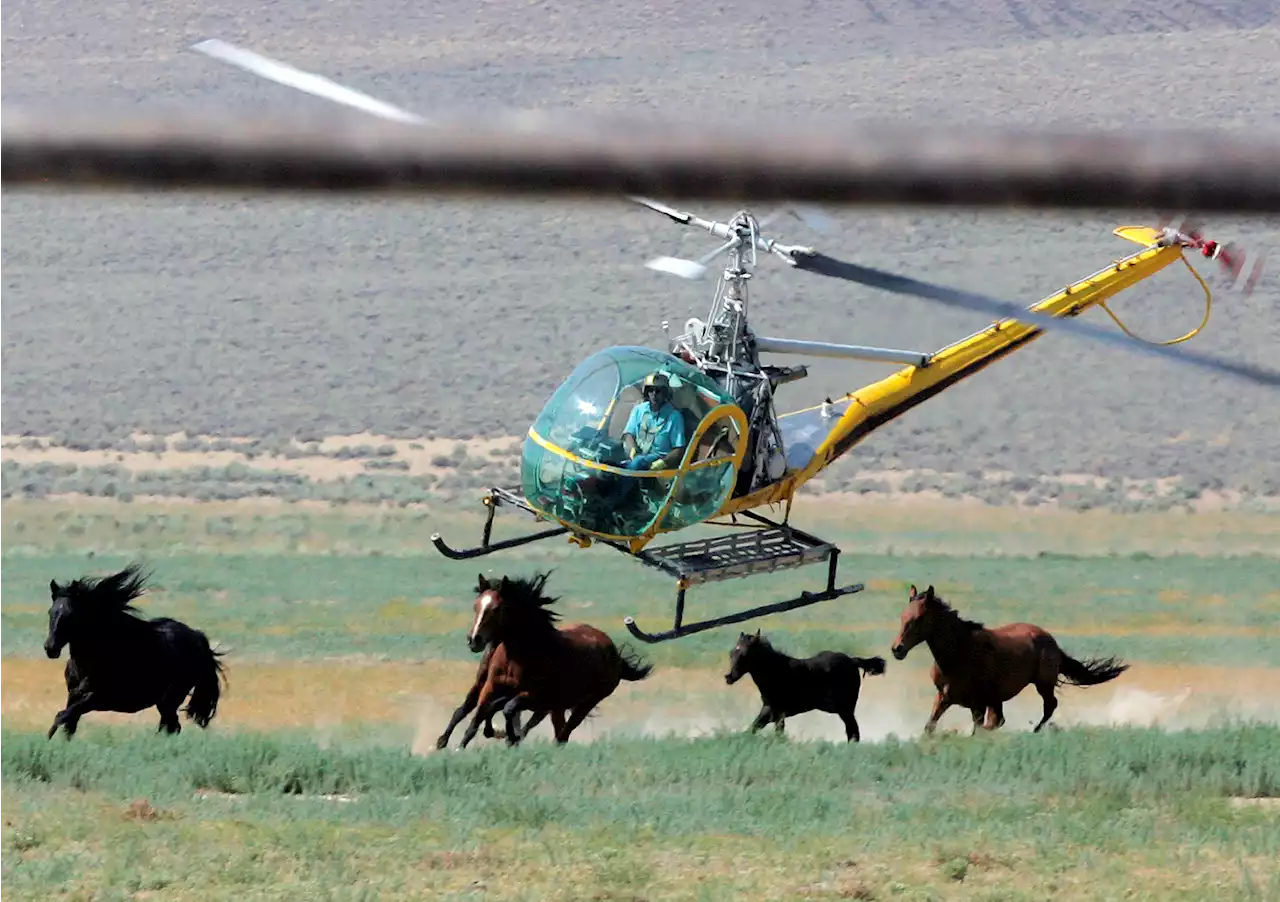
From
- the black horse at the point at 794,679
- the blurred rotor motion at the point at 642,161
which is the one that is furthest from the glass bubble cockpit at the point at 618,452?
the blurred rotor motion at the point at 642,161

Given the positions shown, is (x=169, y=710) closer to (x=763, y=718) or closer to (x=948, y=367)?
(x=763, y=718)

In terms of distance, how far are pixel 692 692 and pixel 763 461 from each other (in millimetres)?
5654

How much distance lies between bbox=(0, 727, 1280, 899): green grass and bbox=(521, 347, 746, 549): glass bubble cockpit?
1.50 m

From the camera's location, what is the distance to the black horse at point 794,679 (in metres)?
14.9

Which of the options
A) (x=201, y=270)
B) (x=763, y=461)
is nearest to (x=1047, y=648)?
(x=763, y=461)

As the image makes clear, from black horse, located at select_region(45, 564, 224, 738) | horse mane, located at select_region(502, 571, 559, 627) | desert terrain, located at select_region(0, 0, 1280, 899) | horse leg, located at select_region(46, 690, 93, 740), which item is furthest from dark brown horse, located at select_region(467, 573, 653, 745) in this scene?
horse leg, located at select_region(46, 690, 93, 740)

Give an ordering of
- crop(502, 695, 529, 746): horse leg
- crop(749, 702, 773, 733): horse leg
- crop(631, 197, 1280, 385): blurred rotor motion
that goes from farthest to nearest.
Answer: crop(749, 702, 773, 733): horse leg, crop(502, 695, 529, 746): horse leg, crop(631, 197, 1280, 385): blurred rotor motion

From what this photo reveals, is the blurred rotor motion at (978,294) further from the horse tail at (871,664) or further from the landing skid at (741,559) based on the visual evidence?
the horse tail at (871,664)

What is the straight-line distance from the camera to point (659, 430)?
12.9m

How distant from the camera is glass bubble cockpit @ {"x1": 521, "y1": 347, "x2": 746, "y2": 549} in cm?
1289

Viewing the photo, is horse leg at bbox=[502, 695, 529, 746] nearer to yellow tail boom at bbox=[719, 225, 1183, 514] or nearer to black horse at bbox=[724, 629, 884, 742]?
black horse at bbox=[724, 629, 884, 742]

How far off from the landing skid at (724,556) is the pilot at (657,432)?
23.1 inches

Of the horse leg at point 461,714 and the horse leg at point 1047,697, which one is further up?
the horse leg at point 1047,697

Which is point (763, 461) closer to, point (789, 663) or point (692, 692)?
point (789, 663)
